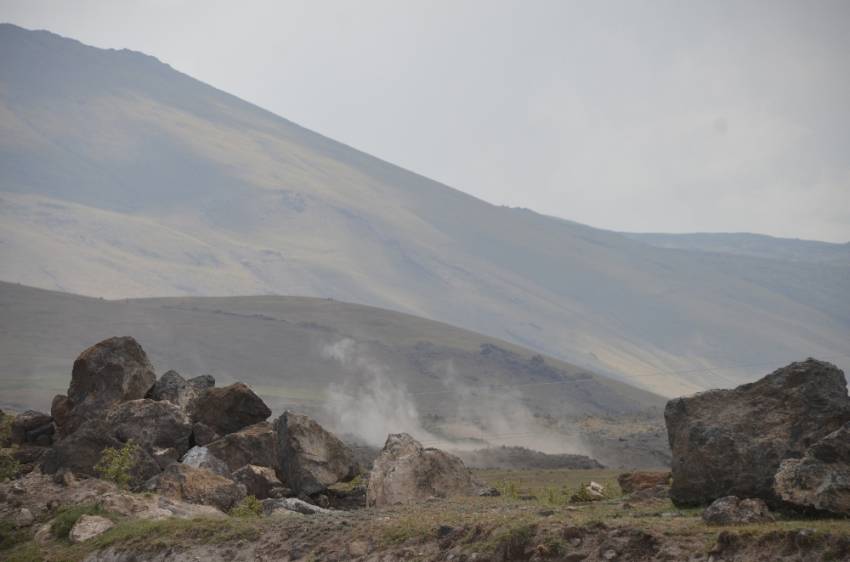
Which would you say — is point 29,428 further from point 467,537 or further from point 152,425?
point 467,537

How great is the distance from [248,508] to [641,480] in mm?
10953

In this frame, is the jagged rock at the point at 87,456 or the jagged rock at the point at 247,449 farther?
the jagged rock at the point at 247,449

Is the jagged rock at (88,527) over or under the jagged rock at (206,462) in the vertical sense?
under

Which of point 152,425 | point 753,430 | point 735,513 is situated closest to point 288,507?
point 152,425

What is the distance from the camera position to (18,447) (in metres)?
36.0

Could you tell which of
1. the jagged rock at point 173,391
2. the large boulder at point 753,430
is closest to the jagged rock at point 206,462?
the jagged rock at point 173,391

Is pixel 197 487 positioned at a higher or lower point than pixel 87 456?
higher

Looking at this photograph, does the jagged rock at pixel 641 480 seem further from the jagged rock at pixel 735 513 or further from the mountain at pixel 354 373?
the mountain at pixel 354 373

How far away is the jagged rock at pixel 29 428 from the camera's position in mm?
37469

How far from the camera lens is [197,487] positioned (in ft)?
95.8

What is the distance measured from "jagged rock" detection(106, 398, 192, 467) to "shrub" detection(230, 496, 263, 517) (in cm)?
652

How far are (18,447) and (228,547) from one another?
16.4 m

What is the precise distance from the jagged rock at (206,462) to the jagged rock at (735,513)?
1727 centimetres

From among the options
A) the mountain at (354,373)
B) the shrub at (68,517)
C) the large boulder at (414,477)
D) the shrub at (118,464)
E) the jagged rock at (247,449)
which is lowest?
the mountain at (354,373)
